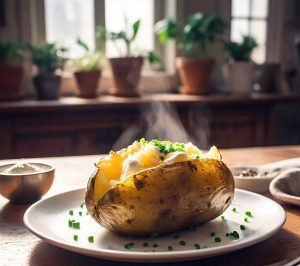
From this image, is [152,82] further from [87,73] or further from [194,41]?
[87,73]

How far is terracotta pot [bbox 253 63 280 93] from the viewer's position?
269 centimetres

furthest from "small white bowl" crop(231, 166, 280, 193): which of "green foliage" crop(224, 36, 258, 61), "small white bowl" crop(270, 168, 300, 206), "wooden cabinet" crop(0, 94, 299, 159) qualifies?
"green foliage" crop(224, 36, 258, 61)

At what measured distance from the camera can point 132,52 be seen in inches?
102

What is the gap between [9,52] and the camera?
2.24 metres

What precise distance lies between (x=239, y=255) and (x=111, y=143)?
1.73m

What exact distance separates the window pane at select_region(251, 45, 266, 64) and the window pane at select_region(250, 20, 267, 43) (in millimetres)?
53

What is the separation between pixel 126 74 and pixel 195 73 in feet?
1.31

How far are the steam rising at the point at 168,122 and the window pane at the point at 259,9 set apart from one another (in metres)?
0.93

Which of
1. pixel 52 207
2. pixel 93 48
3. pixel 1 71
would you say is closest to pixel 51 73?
pixel 1 71

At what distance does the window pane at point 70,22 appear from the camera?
260 centimetres

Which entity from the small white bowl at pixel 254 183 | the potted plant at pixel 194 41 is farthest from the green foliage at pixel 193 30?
the small white bowl at pixel 254 183

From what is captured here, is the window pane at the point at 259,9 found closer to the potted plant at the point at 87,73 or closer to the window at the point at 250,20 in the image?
the window at the point at 250,20

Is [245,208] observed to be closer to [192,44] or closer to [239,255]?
[239,255]

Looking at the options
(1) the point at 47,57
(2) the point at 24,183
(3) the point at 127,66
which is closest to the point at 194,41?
(3) the point at 127,66
